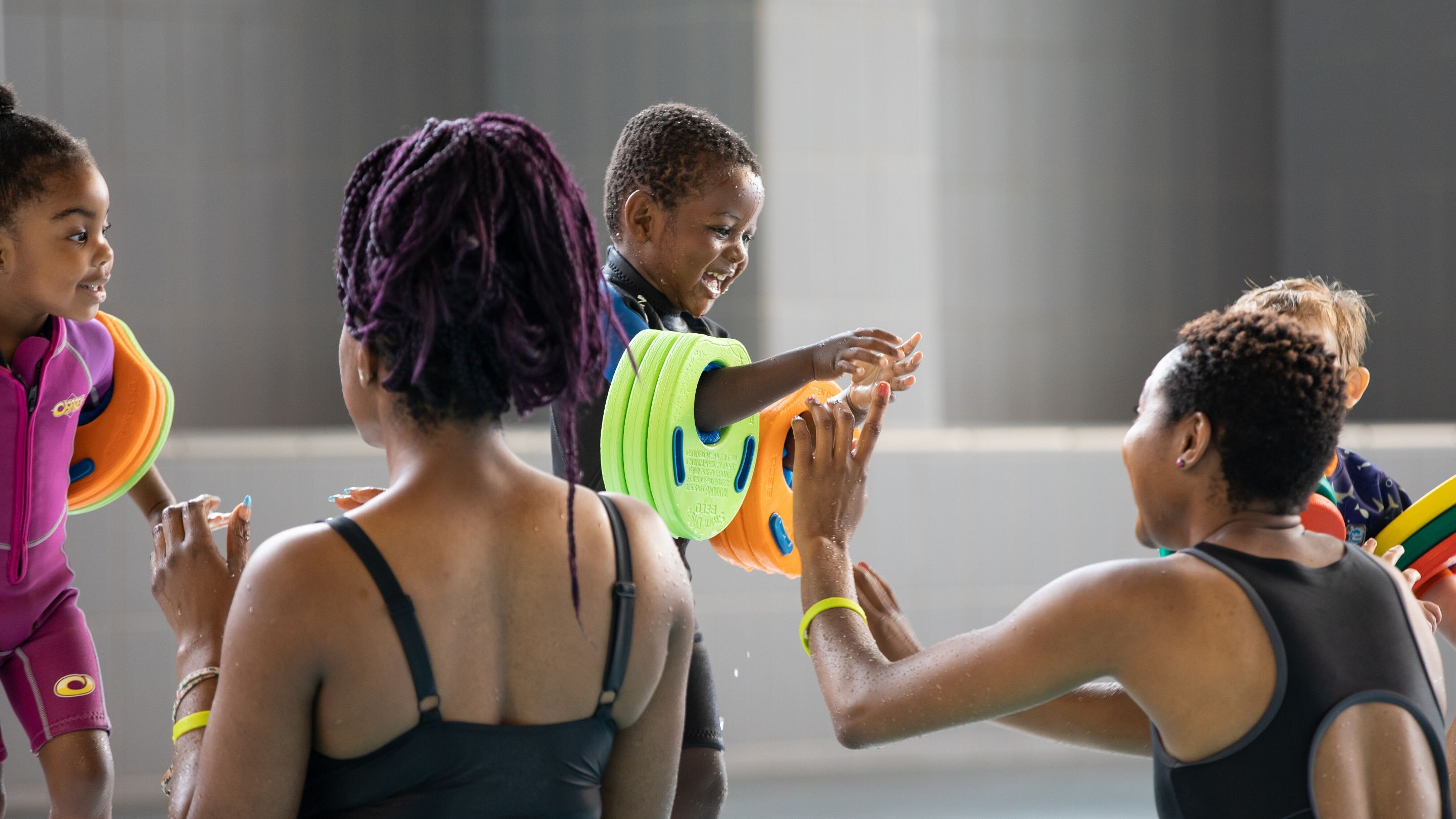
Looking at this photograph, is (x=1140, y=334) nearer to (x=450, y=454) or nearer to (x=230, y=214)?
(x=230, y=214)

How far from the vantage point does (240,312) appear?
5.98 meters

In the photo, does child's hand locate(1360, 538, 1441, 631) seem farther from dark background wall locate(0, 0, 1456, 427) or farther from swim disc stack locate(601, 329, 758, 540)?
dark background wall locate(0, 0, 1456, 427)

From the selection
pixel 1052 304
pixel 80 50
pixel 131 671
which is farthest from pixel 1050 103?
pixel 131 671

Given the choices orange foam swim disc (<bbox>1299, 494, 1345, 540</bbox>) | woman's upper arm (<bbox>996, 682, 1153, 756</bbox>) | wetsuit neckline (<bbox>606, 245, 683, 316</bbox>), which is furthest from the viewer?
wetsuit neckline (<bbox>606, 245, 683, 316</bbox>)

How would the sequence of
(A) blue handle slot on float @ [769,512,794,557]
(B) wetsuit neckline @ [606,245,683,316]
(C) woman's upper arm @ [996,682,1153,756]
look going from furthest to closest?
(A) blue handle slot on float @ [769,512,794,557] → (B) wetsuit neckline @ [606,245,683,316] → (C) woman's upper arm @ [996,682,1153,756]

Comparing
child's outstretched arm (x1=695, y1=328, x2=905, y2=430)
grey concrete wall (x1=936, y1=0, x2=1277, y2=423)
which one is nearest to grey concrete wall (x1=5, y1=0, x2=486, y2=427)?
grey concrete wall (x1=936, y1=0, x2=1277, y2=423)

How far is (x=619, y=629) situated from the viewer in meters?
1.34

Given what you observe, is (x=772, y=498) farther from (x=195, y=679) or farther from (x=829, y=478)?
(x=195, y=679)

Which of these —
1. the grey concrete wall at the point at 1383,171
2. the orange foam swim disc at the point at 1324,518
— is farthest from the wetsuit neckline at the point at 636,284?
the grey concrete wall at the point at 1383,171

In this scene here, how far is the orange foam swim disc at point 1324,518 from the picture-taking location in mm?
2207

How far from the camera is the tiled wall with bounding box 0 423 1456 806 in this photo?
4574mm

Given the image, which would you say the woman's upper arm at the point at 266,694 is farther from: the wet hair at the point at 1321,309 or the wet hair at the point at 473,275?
→ the wet hair at the point at 1321,309

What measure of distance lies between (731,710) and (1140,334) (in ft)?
10.6

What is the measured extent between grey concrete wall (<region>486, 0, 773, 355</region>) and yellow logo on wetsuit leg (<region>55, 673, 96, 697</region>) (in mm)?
3359
